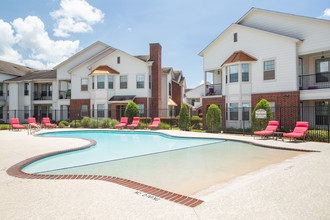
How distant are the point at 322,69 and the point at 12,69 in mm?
38855

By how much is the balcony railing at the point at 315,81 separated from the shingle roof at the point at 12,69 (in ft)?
118

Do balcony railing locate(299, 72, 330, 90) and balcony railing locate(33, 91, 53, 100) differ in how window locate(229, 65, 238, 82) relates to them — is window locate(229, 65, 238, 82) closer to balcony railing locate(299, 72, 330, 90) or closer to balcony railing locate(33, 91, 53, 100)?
balcony railing locate(299, 72, 330, 90)

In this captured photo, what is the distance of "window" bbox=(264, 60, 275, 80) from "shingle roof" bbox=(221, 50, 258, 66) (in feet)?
3.26

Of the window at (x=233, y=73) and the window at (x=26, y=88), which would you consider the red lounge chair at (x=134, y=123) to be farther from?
the window at (x=26, y=88)

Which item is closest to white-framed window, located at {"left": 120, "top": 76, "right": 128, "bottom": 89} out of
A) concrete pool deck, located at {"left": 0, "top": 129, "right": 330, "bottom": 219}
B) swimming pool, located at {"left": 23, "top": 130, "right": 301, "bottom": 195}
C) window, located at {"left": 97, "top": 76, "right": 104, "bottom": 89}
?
window, located at {"left": 97, "top": 76, "right": 104, "bottom": 89}

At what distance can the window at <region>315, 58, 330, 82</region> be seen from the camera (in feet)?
56.6

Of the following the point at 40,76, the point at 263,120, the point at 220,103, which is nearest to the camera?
the point at 263,120

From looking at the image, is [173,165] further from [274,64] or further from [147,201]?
[274,64]

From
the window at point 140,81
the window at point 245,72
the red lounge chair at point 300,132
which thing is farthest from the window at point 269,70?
the window at point 140,81

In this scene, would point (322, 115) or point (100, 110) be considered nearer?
point (322, 115)

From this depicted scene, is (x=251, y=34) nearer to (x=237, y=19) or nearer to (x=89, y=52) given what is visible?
(x=237, y=19)

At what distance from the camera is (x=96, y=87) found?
85.6 feet

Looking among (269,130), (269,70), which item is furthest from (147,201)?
(269,70)

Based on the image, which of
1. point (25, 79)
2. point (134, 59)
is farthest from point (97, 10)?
point (25, 79)
